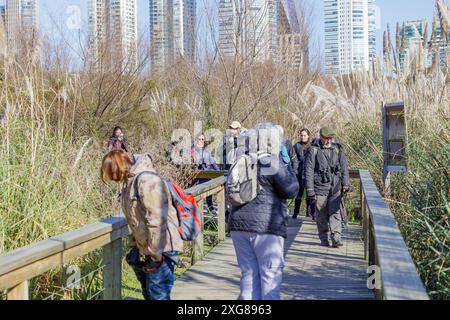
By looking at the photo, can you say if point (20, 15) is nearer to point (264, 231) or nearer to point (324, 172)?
point (324, 172)

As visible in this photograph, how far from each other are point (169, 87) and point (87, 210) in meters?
13.1

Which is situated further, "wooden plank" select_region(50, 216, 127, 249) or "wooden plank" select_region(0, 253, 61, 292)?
"wooden plank" select_region(50, 216, 127, 249)

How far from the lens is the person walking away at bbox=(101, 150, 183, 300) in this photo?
3.99 meters

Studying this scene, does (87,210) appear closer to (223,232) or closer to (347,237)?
(223,232)

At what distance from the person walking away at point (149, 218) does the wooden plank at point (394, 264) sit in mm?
1187

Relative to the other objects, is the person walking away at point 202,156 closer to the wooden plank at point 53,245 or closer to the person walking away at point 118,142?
the person walking away at point 118,142

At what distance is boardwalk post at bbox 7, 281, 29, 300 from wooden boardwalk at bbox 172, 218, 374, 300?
2268 mm

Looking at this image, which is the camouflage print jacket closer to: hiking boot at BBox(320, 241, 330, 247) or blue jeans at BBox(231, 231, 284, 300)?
blue jeans at BBox(231, 231, 284, 300)

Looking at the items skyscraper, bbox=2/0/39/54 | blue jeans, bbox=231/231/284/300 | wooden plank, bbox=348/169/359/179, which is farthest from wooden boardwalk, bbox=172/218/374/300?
skyscraper, bbox=2/0/39/54

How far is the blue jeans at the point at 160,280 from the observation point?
13.5ft

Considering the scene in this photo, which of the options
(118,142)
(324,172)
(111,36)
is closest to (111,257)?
(324,172)
